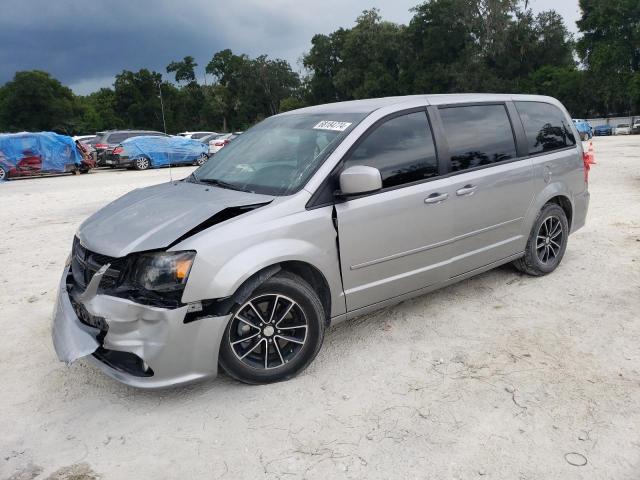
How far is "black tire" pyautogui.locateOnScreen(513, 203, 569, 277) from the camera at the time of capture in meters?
4.95

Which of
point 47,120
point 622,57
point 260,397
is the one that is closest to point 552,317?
point 260,397

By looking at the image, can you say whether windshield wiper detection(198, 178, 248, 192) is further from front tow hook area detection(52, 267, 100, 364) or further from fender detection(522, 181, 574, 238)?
fender detection(522, 181, 574, 238)

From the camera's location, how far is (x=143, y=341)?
2.93 meters

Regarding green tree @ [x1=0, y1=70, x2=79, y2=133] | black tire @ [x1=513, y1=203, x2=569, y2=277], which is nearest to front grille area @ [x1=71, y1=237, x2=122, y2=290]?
black tire @ [x1=513, y1=203, x2=569, y2=277]

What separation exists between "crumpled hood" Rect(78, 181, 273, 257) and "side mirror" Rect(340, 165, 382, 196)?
0.50 m

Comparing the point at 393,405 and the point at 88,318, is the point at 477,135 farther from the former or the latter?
the point at 88,318

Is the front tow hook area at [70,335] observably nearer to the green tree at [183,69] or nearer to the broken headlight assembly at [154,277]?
the broken headlight assembly at [154,277]

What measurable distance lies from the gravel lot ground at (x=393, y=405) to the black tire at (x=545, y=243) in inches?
13.0

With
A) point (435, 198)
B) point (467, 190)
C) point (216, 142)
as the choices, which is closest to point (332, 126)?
point (435, 198)

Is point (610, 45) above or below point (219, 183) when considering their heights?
above

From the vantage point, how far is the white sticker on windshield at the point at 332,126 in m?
3.76

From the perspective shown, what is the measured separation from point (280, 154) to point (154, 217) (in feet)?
3.55

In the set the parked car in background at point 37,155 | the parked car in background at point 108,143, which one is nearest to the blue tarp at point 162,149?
the parked car in background at point 108,143

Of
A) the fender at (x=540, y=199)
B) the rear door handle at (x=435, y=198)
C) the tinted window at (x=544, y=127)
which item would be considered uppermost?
the tinted window at (x=544, y=127)
